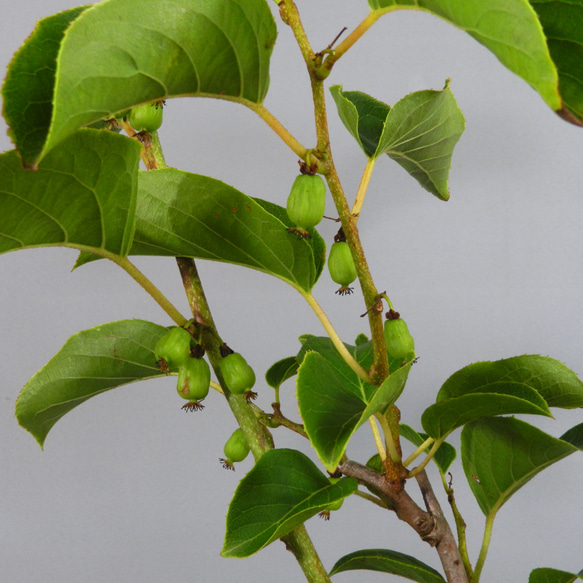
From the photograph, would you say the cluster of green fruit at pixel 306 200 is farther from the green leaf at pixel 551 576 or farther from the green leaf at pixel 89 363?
the green leaf at pixel 551 576

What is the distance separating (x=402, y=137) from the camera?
48 cm

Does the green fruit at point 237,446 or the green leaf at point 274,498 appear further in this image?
the green fruit at point 237,446

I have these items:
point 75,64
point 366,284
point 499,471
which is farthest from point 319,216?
point 499,471

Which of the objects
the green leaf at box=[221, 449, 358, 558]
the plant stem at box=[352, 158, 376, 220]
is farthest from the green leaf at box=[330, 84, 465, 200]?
the green leaf at box=[221, 449, 358, 558]

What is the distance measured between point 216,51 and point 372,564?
1.60 ft

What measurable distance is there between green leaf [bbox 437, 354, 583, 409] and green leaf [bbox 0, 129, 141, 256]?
10.4 inches

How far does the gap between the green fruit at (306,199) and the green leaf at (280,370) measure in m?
0.26

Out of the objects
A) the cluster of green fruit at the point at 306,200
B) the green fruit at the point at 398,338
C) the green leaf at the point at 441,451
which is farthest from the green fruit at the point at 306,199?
the green leaf at the point at 441,451

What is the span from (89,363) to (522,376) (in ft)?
1.08

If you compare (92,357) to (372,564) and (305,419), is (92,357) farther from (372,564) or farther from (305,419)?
(372,564)

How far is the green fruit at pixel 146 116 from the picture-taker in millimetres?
474

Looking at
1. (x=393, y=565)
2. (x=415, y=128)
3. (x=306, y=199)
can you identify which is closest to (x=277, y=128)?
(x=306, y=199)

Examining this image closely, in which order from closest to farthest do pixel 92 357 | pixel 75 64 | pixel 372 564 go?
1. pixel 75 64
2. pixel 92 357
3. pixel 372 564

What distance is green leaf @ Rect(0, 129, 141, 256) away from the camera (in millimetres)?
359
